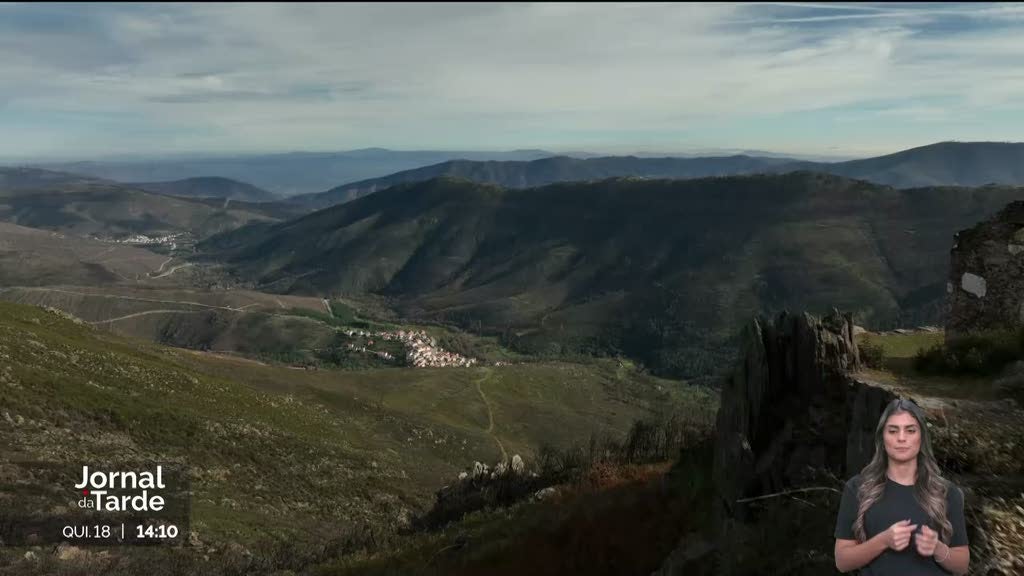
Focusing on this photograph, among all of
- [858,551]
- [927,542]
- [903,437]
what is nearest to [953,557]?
[927,542]

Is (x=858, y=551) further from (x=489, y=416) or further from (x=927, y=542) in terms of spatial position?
(x=489, y=416)

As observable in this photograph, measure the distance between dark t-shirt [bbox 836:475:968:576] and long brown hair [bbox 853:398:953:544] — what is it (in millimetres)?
56

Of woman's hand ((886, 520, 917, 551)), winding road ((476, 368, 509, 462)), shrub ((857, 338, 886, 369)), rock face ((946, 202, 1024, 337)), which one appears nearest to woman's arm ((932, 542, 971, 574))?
woman's hand ((886, 520, 917, 551))

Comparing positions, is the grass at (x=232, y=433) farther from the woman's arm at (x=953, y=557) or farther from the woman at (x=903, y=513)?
the woman's arm at (x=953, y=557)

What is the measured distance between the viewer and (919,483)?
21.5 ft

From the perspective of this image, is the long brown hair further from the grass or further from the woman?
the grass

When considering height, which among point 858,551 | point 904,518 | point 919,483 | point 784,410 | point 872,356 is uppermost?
point 919,483

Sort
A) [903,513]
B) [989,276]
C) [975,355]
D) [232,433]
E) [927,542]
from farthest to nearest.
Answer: [232,433] → [989,276] → [975,355] → [903,513] → [927,542]

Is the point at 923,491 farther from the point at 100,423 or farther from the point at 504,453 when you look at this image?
the point at 504,453

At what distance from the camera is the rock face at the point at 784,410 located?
13953 millimetres

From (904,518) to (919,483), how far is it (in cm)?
44

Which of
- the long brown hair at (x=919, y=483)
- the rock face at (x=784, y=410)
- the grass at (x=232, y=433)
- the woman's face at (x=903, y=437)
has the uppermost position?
the woman's face at (x=903, y=437)

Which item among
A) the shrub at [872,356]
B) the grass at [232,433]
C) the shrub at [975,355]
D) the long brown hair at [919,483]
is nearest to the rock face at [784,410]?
the shrub at [872,356]

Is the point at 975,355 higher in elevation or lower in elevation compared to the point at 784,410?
higher
